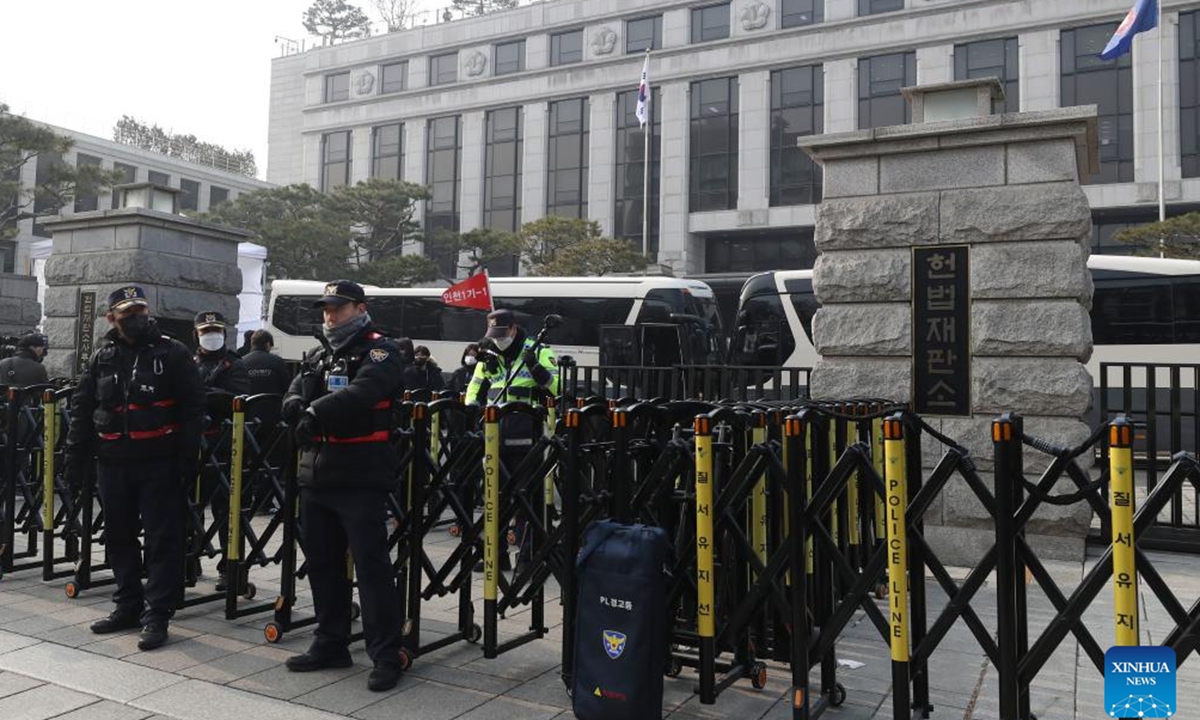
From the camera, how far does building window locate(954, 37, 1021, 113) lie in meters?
35.1

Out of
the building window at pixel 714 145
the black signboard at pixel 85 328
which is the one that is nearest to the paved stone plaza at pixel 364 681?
the black signboard at pixel 85 328

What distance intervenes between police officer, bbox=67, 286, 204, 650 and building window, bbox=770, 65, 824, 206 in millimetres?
35376

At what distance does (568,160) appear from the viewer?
146 feet

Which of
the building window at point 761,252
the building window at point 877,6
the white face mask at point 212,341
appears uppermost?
the building window at point 877,6

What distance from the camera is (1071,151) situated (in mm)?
7113

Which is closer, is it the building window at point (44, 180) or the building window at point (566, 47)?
the building window at point (44, 180)

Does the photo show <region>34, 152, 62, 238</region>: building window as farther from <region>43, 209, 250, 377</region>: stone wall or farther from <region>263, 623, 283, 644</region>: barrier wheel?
<region>263, 623, 283, 644</region>: barrier wheel

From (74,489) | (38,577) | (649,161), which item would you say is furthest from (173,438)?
(649,161)

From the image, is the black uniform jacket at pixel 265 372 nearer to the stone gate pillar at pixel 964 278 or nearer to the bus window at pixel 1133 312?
the stone gate pillar at pixel 964 278

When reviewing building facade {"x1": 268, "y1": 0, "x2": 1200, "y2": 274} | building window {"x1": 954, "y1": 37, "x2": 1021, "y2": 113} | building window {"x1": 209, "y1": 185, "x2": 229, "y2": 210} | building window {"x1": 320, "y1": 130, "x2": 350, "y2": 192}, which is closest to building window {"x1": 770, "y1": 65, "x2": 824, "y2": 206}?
building facade {"x1": 268, "y1": 0, "x2": 1200, "y2": 274}

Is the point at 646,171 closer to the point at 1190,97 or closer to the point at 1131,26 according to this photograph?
the point at 1190,97

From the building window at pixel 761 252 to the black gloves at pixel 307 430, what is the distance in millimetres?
35809

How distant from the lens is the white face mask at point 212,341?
7.91 meters

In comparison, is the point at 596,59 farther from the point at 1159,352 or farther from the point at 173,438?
the point at 173,438
